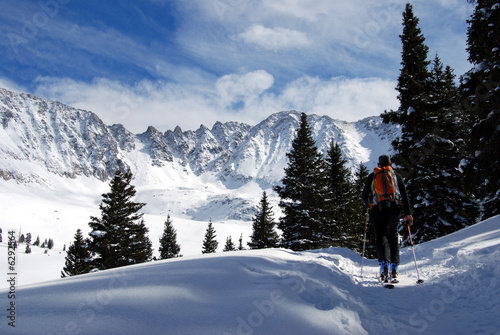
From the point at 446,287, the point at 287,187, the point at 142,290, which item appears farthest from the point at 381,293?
the point at 287,187

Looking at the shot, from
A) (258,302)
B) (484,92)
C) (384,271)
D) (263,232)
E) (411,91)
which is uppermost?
(411,91)

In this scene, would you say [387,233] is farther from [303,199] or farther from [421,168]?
[303,199]

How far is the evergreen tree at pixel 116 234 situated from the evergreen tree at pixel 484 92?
68.6 feet

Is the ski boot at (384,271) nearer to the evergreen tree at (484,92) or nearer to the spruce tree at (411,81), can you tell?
the evergreen tree at (484,92)

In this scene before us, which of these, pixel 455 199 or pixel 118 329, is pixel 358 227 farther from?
pixel 118 329

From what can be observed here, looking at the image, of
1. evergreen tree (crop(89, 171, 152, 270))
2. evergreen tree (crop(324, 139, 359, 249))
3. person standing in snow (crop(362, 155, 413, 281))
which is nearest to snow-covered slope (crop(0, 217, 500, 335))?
person standing in snow (crop(362, 155, 413, 281))

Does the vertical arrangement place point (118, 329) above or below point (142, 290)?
below

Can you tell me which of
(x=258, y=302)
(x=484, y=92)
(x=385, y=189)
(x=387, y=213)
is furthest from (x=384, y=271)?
(x=484, y=92)

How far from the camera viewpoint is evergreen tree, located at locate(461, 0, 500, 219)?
10516 millimetres

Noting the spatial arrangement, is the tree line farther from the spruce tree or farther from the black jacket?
the black jacket

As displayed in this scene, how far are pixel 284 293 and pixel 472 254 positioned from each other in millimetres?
5251

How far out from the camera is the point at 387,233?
22.0ft

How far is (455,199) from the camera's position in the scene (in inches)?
631

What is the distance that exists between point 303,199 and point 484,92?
12994 mm
